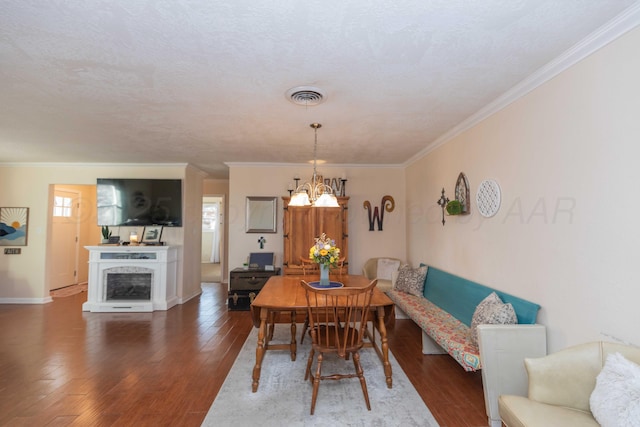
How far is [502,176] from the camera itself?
2.77m

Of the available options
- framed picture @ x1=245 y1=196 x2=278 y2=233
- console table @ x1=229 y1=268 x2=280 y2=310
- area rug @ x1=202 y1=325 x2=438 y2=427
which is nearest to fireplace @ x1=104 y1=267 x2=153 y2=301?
console table @ x1=229 y1=268 x2=280 y2=310

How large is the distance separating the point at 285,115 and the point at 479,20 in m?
1.87

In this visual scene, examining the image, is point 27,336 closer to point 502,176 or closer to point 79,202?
point 79,202

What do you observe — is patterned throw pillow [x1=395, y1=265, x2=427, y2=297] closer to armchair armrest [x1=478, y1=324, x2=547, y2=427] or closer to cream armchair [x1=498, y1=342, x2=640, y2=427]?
armchair armrest [x1=478, y1=324, x2=547, y2=427]

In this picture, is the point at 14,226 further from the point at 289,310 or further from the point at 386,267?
the point at 386,267

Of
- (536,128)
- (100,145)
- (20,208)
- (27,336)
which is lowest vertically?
(27,336)

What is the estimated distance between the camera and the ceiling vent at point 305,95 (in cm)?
251

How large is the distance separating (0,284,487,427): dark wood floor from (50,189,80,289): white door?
6.73 feet

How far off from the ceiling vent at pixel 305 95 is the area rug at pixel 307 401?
2.41m

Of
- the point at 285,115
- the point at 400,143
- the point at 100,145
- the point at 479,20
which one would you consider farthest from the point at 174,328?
the point at 479,20

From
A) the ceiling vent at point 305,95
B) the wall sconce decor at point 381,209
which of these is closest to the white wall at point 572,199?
the ceiling vent at point 305,95

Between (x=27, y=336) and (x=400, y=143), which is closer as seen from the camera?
(x=27, y=336)

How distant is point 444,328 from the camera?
9.48 ft

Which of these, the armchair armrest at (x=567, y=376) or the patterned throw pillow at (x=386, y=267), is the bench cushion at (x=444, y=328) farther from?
→ the patterned throw pillow at (x=386, y=267)
